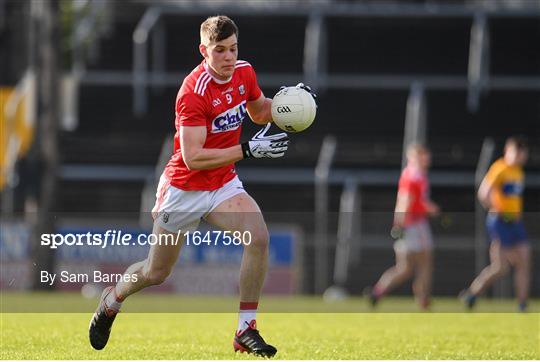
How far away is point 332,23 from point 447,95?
10.00 ft

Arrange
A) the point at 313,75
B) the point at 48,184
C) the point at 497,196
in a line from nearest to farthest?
1. the point at 497,196
2. the point at 48,184
3. the point at 313,75

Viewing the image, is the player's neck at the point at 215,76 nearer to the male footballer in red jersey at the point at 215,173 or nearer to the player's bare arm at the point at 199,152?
the male footballer in red jersey at the point at 215,173

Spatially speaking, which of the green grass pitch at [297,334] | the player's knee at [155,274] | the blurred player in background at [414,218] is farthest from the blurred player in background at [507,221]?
the player's knee at [155,274]

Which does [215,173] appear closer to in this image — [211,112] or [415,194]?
[211,112]

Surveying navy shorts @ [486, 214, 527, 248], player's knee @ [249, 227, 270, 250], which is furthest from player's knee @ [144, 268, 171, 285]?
navy shorts @ [486, 214, 527, 248]

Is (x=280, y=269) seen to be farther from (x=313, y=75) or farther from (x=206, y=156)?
(x=206, y=156)

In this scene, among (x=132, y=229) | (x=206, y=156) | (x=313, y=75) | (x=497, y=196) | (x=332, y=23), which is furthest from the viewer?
(x=332, y=23)

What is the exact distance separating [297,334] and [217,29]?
157 inches

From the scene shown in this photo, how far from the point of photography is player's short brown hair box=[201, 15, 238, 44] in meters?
9.84

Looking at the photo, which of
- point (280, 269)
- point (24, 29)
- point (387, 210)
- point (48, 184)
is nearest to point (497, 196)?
point (280, 269)

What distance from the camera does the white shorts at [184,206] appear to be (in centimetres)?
1016

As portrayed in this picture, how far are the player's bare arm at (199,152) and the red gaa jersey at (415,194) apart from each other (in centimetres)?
1028

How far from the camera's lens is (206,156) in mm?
9859

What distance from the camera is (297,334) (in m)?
13.0
